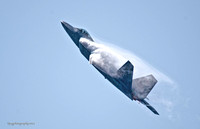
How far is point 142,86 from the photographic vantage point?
2648cm

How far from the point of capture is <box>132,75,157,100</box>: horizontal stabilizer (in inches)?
1019

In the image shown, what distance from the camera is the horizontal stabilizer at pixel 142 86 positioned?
25875mm

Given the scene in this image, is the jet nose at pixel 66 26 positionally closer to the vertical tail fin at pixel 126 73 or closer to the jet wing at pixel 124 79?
the jet wing at pixel 124 79

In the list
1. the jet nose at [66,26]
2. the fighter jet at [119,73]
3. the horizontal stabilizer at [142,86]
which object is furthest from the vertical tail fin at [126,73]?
the jet nose at [66,26]

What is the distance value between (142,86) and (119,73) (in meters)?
4.81

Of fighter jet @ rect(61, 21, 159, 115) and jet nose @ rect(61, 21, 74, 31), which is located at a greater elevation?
jet nose @ rect(61, 21, 74, 31)

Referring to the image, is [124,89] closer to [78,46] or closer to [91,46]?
[91,46]

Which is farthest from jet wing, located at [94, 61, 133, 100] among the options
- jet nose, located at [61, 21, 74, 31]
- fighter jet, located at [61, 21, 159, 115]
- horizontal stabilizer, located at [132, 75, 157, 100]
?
jet nose, located at [61, 21, 74, 31]

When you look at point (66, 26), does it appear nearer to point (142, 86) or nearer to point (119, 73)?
point (119, 73)

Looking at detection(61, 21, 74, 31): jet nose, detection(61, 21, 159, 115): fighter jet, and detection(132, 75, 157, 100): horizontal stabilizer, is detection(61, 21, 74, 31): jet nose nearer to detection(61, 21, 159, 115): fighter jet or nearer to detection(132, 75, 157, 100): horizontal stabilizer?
detection(61, 21, 159, 115): fighter jet

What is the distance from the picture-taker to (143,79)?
27094 millimetres

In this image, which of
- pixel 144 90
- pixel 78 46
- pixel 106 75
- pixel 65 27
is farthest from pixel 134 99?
pixel 65 27

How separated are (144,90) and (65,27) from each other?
55.3 ft

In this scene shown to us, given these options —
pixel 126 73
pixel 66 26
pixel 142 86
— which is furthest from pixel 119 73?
pixel 66 26
